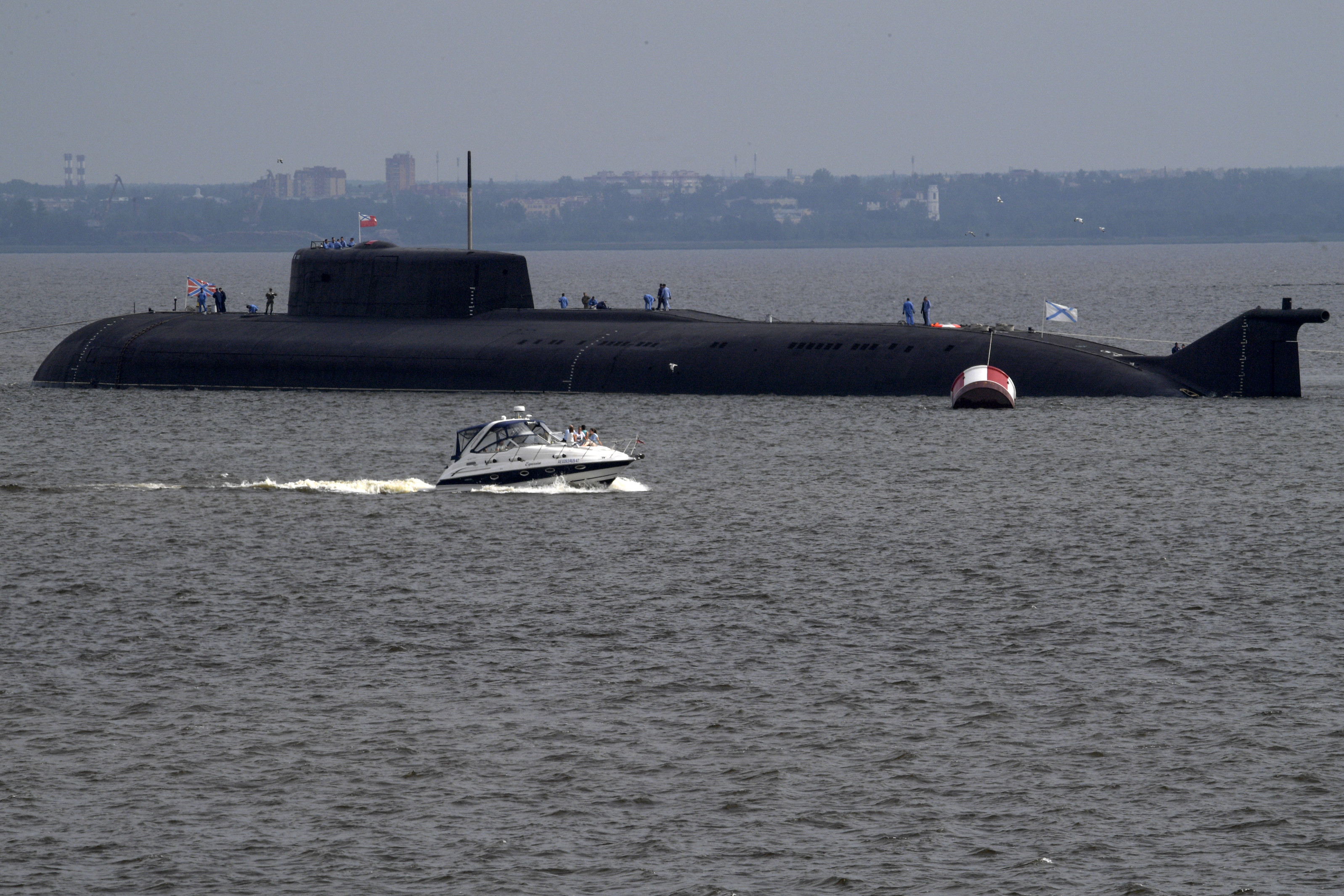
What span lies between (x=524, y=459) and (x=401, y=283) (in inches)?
873

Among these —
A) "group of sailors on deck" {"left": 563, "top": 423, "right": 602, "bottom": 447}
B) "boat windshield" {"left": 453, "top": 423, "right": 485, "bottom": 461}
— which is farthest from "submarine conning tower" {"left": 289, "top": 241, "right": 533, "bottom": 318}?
"group of sailors on deck" {"left": 563, "top": 423, "right": 602, "bottom": 447}

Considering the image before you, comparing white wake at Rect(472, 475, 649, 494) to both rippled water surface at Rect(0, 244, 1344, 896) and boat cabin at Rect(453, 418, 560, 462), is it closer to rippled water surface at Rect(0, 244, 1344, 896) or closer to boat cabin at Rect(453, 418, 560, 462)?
rippled water surface at Rect(0, 244, 1344, 896)

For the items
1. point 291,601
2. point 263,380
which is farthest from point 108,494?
point 263,380

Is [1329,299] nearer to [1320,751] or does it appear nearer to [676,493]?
[676,493]

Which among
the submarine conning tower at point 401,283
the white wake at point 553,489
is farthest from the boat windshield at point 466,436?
the submarine conning tower at point 401,283

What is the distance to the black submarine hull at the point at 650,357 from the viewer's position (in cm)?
4803

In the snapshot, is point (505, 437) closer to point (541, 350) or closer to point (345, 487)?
point (345, 487)

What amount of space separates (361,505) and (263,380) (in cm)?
2165

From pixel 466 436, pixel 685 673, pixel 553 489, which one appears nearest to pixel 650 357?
pixel 466 436

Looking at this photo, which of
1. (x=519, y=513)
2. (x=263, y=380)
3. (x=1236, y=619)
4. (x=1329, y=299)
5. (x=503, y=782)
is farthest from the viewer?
(x=1329, y=299)

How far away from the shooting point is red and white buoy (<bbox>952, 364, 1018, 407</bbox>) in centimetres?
4725

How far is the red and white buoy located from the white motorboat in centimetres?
1473

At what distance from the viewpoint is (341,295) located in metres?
56.7

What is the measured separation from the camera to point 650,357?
51.4m
